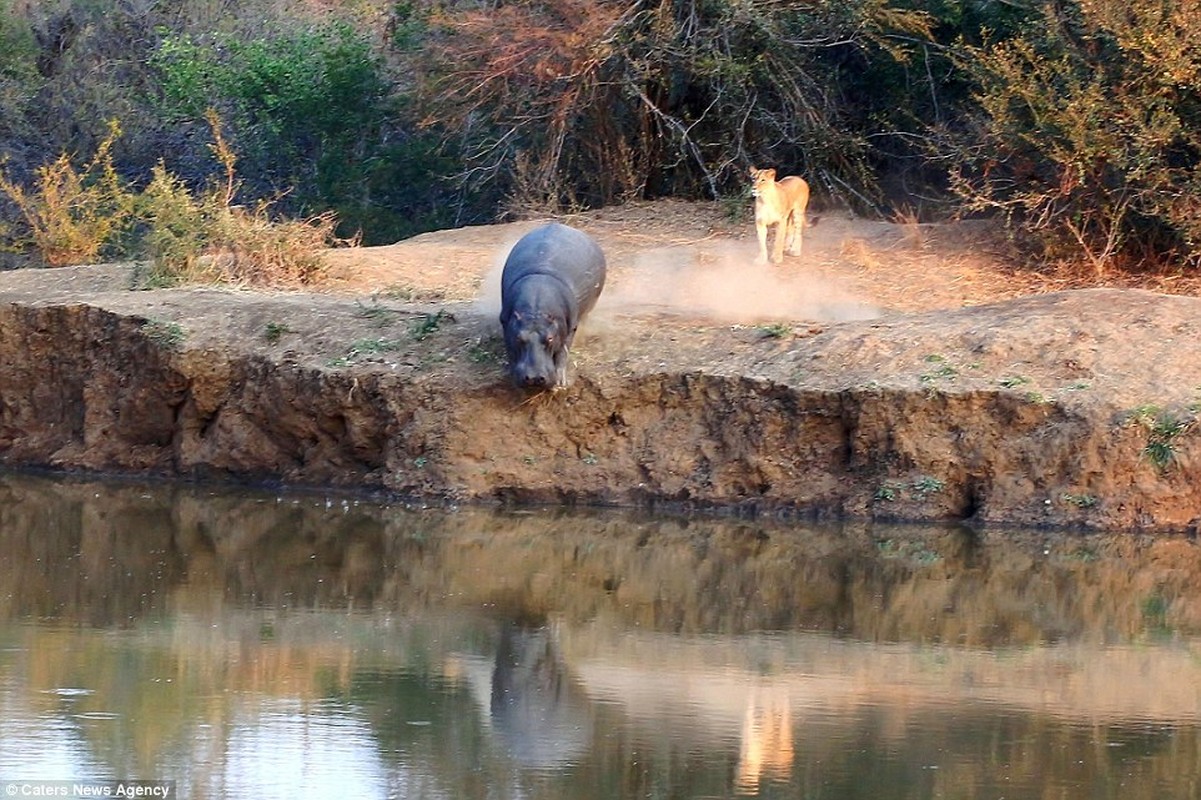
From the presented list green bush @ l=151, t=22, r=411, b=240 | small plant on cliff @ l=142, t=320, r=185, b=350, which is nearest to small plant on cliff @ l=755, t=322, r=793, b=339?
small plant on cliff @ l=142, t=320, r=185, b=350

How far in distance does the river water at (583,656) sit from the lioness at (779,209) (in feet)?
14.3

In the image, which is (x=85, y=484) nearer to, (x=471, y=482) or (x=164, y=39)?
(x=471, y=482)

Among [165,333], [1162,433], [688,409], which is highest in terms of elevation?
[165,333]

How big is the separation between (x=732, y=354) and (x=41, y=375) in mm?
6322

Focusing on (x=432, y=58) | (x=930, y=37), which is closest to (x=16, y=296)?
(x=432, y=58)

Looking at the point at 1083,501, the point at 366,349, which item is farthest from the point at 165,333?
the point at 1083,501

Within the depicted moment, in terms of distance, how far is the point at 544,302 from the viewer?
13.8 meters

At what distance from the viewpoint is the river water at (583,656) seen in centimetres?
736

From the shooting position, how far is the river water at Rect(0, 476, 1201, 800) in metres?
7.36

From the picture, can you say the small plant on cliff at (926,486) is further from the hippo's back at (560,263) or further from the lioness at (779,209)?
the lioness at (779,209)

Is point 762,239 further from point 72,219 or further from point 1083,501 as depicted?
point 72,219

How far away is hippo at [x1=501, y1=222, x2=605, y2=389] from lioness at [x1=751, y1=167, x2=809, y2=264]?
2.88 meters

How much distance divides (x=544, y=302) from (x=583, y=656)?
15.8ft

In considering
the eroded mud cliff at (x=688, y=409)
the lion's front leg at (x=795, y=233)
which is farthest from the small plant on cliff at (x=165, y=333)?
the lion's front leg at (x=795, y=233)
